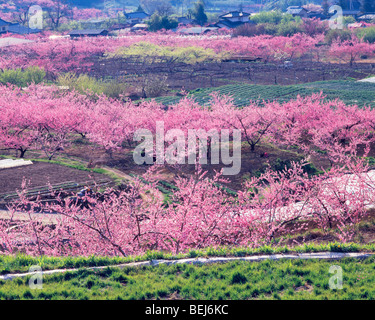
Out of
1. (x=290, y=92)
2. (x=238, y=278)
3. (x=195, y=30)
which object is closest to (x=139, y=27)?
(x=195, y=30)

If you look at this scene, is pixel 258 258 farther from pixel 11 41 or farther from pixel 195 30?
pixel 195 30

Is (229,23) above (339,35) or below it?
above

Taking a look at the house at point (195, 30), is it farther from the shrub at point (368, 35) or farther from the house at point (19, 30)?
the house at point (19, 30)

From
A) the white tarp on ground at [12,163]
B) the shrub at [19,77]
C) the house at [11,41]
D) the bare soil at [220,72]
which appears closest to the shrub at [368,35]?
the bare soil at [220,72]

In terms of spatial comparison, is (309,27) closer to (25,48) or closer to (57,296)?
(25,48)

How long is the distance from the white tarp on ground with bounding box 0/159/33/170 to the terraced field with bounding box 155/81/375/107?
54.4 feet

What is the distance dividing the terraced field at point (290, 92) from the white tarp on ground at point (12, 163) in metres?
16.6

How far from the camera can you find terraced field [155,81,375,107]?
3847 cm

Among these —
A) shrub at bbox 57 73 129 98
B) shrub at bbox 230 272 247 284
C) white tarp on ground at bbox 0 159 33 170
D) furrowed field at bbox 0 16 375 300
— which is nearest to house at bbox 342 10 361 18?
furrowed field at bbox 0 16 375 300

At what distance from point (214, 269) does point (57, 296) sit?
3.53 meters

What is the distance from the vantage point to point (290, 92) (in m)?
42.0

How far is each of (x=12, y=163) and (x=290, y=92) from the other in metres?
27.0

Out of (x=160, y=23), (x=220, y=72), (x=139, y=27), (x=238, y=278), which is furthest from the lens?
(x=139, y=27)
